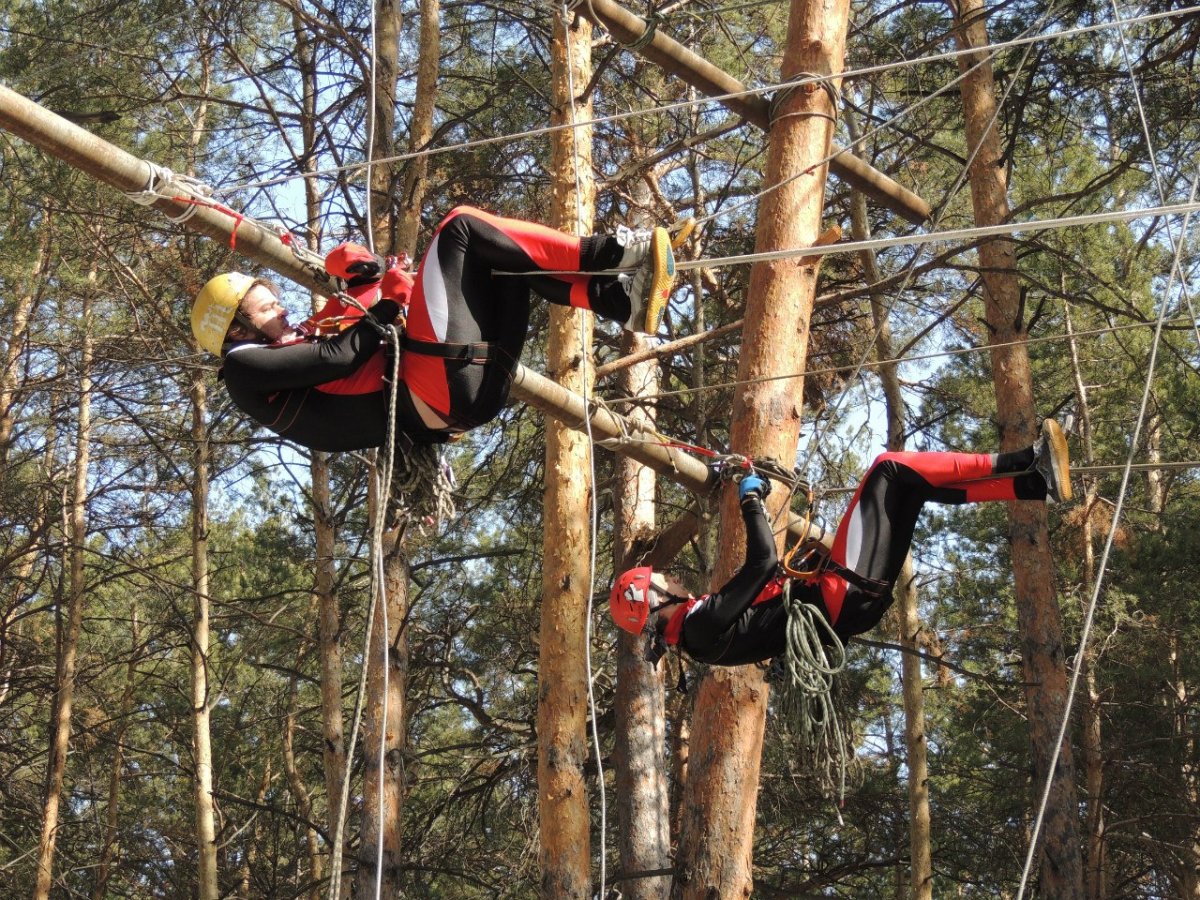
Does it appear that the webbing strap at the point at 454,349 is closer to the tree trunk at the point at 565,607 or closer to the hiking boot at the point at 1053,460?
the hiking boot at the point at 1053,460

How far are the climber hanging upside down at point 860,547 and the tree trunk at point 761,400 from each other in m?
0.30

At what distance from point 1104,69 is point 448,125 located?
4.14 meters

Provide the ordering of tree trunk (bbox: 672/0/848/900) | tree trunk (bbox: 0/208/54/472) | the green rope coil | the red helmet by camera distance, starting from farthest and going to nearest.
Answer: tree trunk (bbox: 0/208/54/472) → the red helmet → tree trunk (bbox: 672/0/848/900) → the green rope coil

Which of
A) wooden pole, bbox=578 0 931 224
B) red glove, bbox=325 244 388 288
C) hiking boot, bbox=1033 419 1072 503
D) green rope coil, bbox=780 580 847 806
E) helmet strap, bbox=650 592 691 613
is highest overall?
wooden pole, bbox=578 0 931 224

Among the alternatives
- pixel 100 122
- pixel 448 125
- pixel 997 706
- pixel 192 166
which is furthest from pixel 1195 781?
pixel 100 122

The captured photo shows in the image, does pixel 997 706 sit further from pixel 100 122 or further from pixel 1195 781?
pixel 100 122

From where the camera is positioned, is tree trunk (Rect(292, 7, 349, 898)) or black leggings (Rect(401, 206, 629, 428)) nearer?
black leggings (Rect(401, 206, 629, 428))

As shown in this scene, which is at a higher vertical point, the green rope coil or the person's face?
the person's face

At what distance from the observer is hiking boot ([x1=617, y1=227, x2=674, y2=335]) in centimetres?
382

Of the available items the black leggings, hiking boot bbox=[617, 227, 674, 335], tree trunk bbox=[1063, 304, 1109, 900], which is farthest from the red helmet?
tree trunk bbox=[1063, 304, 1109, 900]

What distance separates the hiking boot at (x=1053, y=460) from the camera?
13.9 feet

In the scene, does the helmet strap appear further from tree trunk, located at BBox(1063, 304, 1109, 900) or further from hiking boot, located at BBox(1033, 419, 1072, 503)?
tree trunk, located at BBox(1063, 304, 1109, 900)

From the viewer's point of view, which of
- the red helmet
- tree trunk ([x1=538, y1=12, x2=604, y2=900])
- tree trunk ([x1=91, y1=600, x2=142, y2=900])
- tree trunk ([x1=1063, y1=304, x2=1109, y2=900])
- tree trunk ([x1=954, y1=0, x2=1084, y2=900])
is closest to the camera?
the red helmet

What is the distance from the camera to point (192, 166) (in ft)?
30.7
